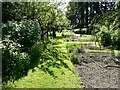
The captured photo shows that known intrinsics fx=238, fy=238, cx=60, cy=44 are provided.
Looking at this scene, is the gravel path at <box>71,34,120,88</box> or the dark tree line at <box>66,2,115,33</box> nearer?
the gravel path at <box>71,34,120,88</box>

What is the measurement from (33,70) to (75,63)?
274 centimetres

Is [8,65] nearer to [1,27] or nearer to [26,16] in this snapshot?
[1,27]

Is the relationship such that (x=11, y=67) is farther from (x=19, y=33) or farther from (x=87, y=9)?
(x=87, y=9)

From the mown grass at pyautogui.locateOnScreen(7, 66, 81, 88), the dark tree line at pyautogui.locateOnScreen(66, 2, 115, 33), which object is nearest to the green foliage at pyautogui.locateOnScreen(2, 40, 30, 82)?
the mown grass at pyautogui.locateOnScreen(7, 66, 81, 88)

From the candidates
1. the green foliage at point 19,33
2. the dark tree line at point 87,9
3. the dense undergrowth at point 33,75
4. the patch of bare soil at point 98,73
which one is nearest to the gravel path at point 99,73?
the patch of bare soil at point 98,73

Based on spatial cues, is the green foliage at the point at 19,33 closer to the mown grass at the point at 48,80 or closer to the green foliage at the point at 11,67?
the mown grass at the point at 48,80

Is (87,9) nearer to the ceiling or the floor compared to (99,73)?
nearer to the ceiling

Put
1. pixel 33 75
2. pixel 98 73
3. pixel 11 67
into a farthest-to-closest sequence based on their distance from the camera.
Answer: pixel 98 73
pixel 33 75
pixel 11 67

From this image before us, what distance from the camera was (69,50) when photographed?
14.2 meters

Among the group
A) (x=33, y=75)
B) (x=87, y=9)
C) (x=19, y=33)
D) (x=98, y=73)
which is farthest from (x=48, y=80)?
(x=87, y=9)

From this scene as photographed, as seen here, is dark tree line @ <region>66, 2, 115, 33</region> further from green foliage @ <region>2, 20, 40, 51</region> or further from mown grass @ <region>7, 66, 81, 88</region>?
mown grass @ <region>7, 66, 81, 88</region>

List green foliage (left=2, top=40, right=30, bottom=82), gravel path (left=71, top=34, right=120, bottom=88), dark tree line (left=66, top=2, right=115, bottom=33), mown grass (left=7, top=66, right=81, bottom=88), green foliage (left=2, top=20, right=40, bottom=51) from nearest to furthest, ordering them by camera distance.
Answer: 1. mown grass (left=7, top=66, right=81, bottom=88)
2. green foliage (left=2, top=40, right=30, bottom=82)
3. gravel path (left=71, top=34, right=120, bottom=88)
4. green foliage (left=2, top=20, right=40, bottom=51)
5. dark tree line (left=66, top=2, right=115, bottom=33)

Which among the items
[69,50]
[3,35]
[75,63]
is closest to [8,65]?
[75,63]

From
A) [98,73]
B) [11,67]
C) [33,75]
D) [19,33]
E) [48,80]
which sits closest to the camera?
[11,67]
